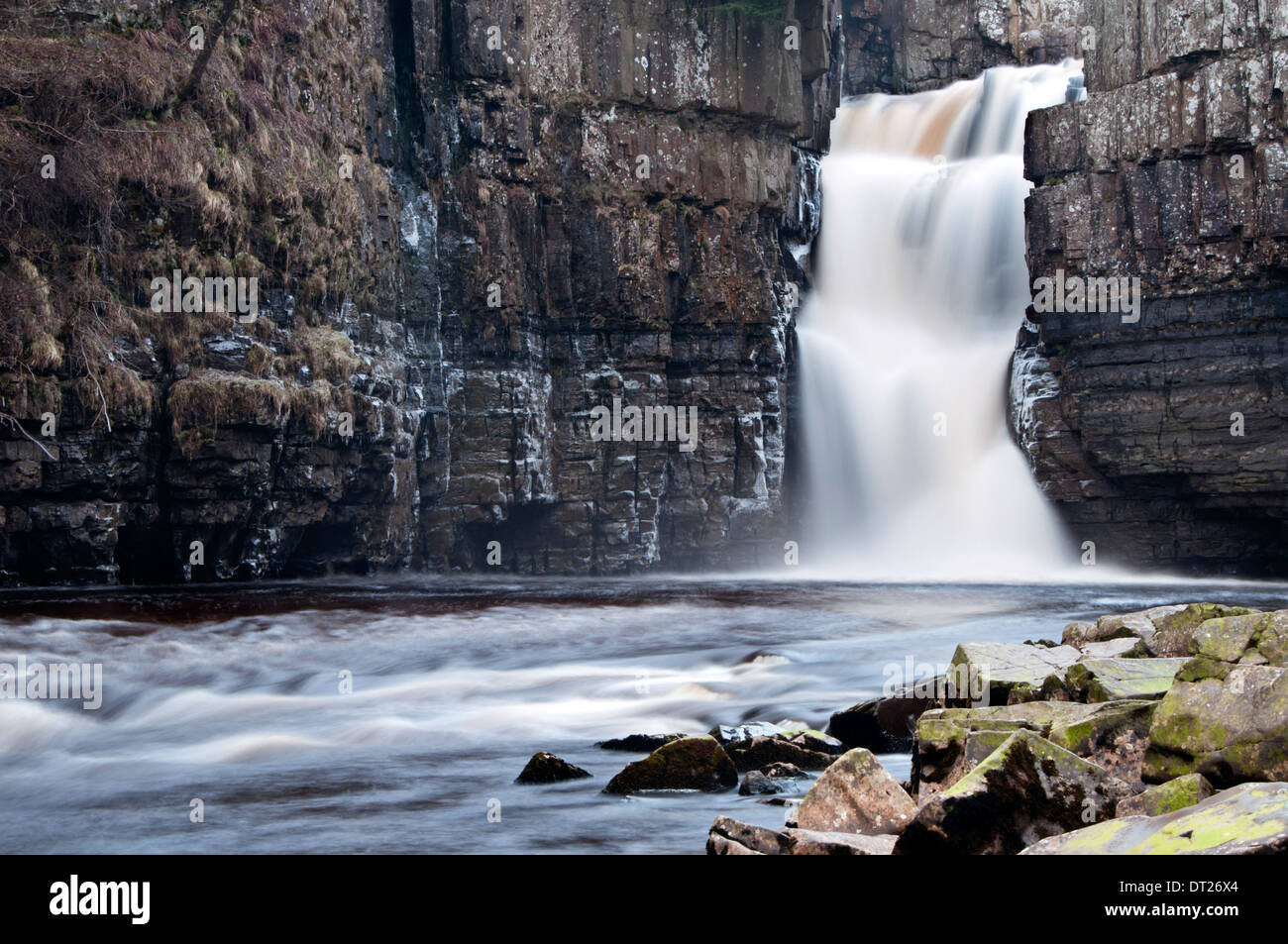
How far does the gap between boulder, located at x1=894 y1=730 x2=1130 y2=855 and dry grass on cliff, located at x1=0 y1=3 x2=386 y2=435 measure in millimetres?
18494

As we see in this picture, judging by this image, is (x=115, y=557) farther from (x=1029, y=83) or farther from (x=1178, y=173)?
(x=1029, y=83)

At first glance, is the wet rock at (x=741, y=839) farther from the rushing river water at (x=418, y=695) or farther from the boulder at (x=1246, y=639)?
the boulder at (x=1246, y=639)

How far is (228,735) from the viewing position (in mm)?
13352

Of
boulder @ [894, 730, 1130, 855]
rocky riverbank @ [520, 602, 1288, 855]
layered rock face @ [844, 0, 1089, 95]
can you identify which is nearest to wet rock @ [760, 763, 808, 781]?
rocky riverbank @ [520, 602, 1288, 855]

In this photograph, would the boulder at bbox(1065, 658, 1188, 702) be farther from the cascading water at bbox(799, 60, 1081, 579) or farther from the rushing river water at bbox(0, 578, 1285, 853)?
the cascading water at bbox(799, 60, 1081, 579)

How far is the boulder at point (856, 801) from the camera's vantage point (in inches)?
306

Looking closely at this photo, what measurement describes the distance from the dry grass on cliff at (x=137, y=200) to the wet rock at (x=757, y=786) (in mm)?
15904

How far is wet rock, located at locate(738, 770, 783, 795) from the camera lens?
9625 mm

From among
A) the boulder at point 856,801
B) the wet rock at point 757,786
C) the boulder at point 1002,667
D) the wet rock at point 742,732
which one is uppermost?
the boulder at point 1002,667

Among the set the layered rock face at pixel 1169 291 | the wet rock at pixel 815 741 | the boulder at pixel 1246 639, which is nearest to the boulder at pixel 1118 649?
the boulder at pixel 1246 639

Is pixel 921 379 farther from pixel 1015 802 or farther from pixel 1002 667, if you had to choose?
pixel 1015 802

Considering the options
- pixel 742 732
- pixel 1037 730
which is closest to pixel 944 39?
pixel 742 732
